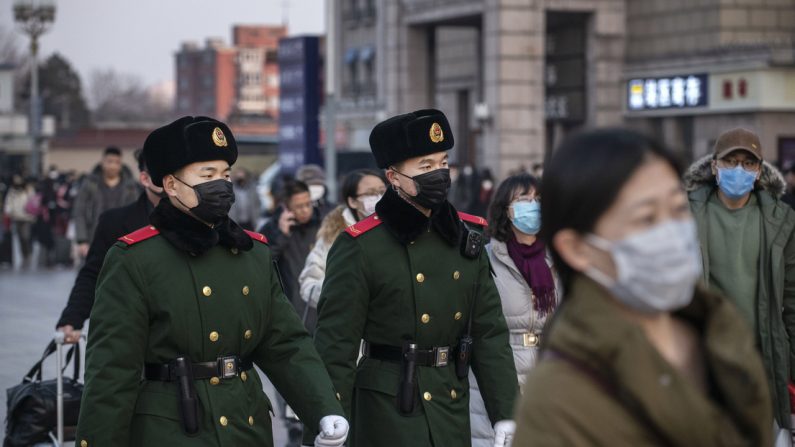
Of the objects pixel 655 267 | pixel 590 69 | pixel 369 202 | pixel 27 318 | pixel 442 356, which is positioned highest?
pixel 590 69

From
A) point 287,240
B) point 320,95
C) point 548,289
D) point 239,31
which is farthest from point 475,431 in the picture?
point 239,31

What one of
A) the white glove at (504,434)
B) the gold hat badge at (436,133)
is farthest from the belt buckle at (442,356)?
the gold hat badge at (436,133)

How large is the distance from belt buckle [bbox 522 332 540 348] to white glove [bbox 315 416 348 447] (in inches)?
79.7

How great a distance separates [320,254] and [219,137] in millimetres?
3539

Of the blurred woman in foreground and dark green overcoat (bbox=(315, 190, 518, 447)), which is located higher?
the blurred woman in foreground

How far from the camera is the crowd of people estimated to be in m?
2.53

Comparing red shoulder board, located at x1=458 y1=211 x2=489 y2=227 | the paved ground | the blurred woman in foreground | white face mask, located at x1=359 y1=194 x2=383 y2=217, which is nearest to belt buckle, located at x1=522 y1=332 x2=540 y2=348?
red shoulder board, located at x1=458 y1=211 x2=489 y2=227

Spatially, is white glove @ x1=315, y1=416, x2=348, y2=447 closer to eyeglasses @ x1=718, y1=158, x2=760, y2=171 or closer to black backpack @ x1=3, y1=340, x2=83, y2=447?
black backpack @ x1=3, y1=340, x2=83, y2=447

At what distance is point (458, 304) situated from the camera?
5.70 meters

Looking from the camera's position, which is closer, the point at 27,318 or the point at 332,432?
the point at 332,432

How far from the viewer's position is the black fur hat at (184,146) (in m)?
5.17

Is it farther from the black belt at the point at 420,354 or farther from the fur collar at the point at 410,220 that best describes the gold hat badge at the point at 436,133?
the black belt at the point at 420,354

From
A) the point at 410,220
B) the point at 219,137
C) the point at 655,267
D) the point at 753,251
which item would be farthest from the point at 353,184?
the point at 655,267

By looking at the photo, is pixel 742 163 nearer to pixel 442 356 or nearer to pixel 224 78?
pixel 442 356
